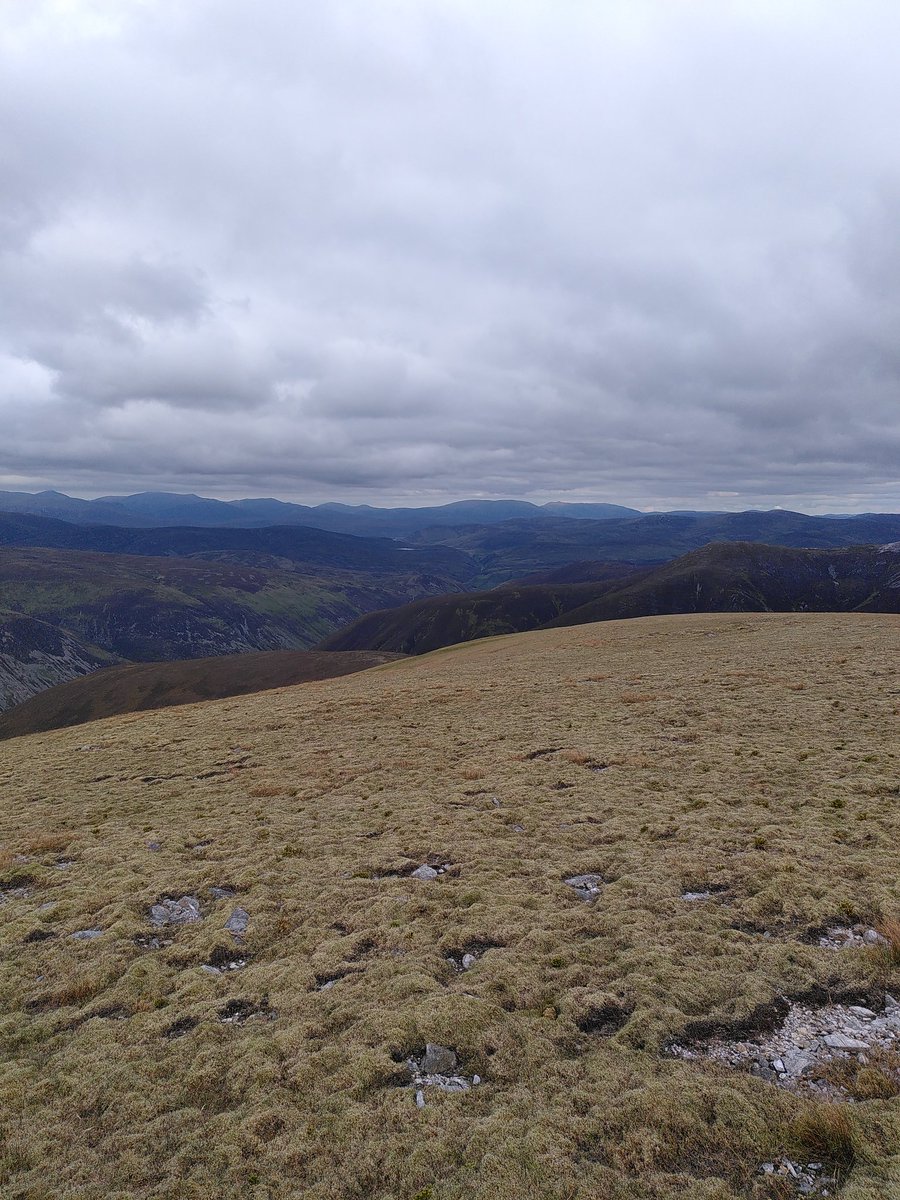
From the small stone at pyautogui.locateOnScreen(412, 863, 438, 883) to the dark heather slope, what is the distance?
5016 inches

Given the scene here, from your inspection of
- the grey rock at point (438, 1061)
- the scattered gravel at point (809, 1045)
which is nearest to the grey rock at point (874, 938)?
the scattered gravel at point (809, 1045)

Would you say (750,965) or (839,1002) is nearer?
(839,1002)

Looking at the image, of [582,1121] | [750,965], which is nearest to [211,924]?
[582,1121]

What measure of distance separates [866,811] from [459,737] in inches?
695

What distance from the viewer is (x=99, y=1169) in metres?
7.90

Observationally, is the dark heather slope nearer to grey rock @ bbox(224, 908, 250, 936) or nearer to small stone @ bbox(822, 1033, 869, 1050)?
grey rock @ bbox(224, 908, 250, 936)

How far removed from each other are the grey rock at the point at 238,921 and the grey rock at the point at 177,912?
90cm

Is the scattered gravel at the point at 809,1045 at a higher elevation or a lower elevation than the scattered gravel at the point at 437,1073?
higher

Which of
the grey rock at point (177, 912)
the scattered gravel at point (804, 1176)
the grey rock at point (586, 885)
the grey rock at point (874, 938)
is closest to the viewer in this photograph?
the scattered gravel at point (804, 1176)

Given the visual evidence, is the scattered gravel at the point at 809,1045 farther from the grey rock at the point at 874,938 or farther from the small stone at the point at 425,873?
the small stone at the point at 425,873

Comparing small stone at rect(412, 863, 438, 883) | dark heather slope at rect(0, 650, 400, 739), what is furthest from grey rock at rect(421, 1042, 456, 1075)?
dark heather slope at rect(0, 650, 400, 739)

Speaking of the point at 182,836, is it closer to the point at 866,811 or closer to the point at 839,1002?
the point at 839,1002

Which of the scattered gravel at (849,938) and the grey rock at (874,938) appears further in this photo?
the scattered gravel at (849,938)

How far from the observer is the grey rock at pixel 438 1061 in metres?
9.26
